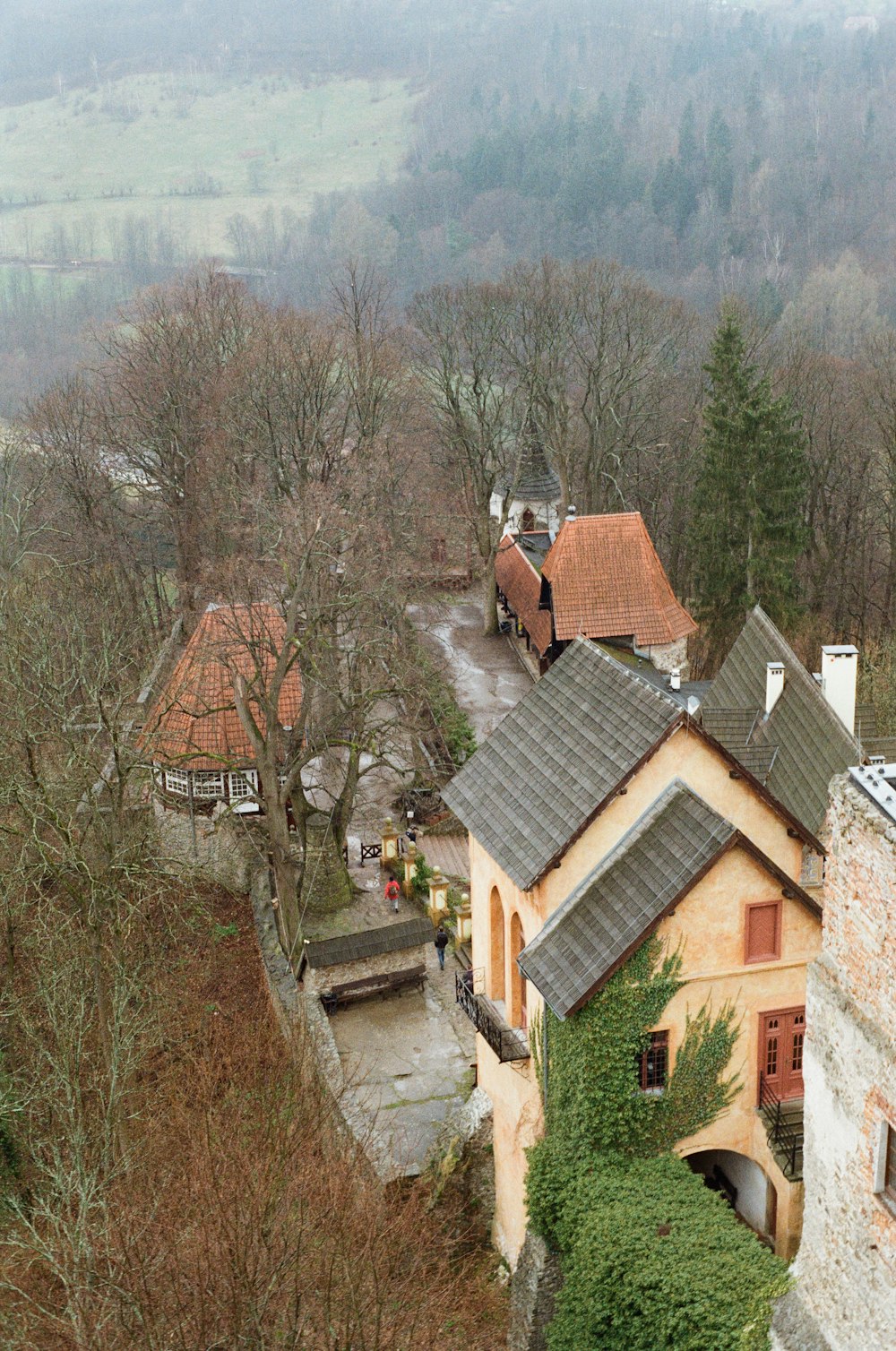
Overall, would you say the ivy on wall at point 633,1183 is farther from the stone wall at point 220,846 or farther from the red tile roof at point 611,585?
the red tile roof at point 611,585

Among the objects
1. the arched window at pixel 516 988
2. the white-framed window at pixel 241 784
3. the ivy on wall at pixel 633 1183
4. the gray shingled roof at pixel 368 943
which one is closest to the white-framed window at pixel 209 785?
the white-framed window at pixel 241 784

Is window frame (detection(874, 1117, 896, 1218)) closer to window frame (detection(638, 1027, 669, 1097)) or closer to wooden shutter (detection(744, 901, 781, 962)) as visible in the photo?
window frame (detection(638, 1027, 669, 1097))

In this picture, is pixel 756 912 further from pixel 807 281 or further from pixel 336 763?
pixel 807 281

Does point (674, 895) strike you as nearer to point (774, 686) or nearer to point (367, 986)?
point (774, 686)

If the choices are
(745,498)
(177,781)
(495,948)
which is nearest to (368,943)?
(495,948)

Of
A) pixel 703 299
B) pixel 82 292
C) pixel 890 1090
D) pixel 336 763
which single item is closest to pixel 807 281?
pixel 703 299
